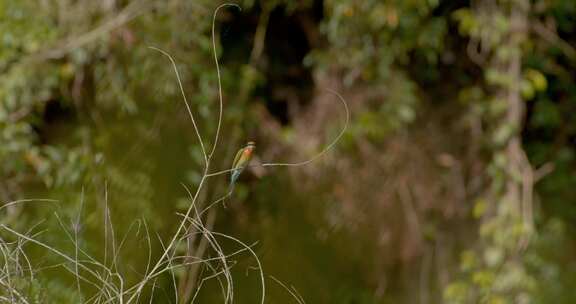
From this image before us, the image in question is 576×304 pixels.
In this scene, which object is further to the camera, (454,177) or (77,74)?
(454,177)

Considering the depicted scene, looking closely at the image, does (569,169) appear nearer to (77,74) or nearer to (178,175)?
(178,175)

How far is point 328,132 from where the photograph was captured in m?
4.18

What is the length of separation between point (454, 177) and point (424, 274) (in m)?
0.46

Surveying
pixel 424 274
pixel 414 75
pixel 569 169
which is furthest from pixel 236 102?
pixel 569 169

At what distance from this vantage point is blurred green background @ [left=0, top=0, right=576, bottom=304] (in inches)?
143

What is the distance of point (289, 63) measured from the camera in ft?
14.8

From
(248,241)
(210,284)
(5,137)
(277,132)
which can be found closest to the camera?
(210,284)

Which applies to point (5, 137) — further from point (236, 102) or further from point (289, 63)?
point (289, 63)

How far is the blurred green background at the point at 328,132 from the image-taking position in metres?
3.63

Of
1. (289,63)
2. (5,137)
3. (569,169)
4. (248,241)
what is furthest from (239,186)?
(569,169)

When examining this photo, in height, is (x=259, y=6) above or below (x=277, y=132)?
above

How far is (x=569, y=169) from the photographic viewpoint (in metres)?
4.58

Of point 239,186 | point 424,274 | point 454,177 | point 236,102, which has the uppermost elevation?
point 236,102

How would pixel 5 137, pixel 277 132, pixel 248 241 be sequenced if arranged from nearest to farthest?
pixel 5 137, pixel 248 241, pixel 277 132
